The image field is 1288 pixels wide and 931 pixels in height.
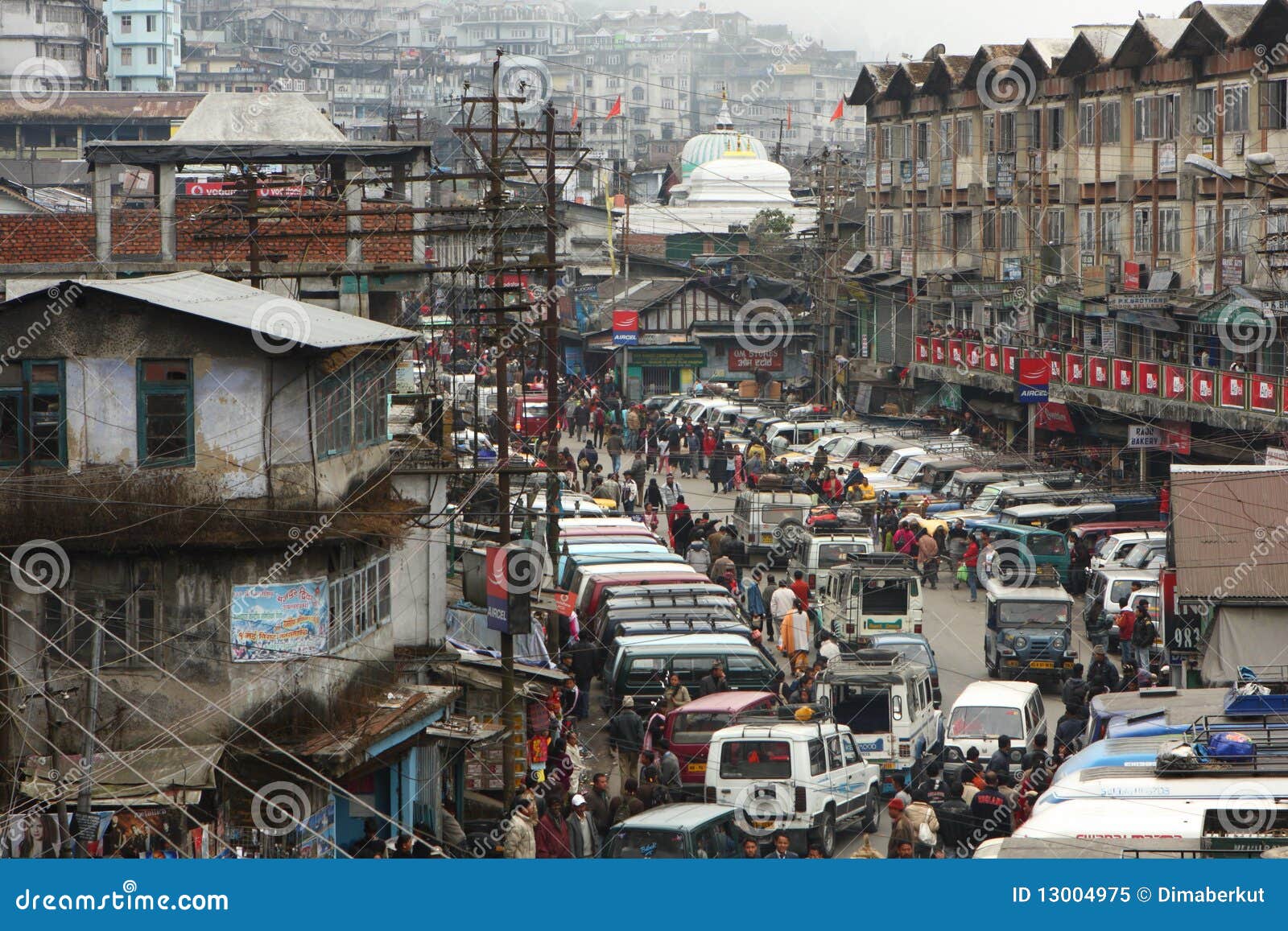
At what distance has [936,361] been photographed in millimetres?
53594

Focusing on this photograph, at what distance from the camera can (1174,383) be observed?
3734 centimetres

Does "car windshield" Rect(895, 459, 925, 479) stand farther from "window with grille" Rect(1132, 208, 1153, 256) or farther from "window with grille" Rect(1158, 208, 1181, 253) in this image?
"window with grille" Rect(1132, 208, 1153, 256)

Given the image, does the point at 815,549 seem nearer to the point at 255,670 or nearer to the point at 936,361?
the point at 255,670

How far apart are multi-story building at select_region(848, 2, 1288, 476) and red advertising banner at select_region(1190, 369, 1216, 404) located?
0.06 m

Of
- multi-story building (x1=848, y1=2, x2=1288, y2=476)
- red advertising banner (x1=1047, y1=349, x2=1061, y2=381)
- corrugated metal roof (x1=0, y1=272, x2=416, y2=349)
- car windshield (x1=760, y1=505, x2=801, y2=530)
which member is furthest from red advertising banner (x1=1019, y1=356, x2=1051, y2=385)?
corrugated metal roof (x1=0, y1=272, x2=416, y2=349)

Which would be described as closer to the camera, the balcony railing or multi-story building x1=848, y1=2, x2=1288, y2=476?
the balcony railing

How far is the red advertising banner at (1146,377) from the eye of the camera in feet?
125

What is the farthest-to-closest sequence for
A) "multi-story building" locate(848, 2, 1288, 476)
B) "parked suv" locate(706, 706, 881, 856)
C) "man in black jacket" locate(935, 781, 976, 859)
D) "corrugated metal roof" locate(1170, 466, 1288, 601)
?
"multi-story building" locate(848, 2, 1288, 476)
"corrugated metal roof" locate(1170, 466, 1288, 601)
"parked suv" locate(706, 706, 881, 856)
"man in black jacket" locate(935, 781, 976, 859)

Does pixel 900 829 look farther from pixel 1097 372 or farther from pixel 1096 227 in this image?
pixel 1096 227

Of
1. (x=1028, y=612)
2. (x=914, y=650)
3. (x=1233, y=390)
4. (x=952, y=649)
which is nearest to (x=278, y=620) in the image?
(x=914, y=650)

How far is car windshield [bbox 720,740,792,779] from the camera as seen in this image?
744 inches

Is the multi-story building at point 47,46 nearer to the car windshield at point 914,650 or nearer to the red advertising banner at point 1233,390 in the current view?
the red advertising banner at point 1233,390

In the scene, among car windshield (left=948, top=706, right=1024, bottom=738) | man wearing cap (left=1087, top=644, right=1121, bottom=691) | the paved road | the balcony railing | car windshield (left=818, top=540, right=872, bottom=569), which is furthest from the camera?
the balcony railing

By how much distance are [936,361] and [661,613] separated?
28.9 meters
